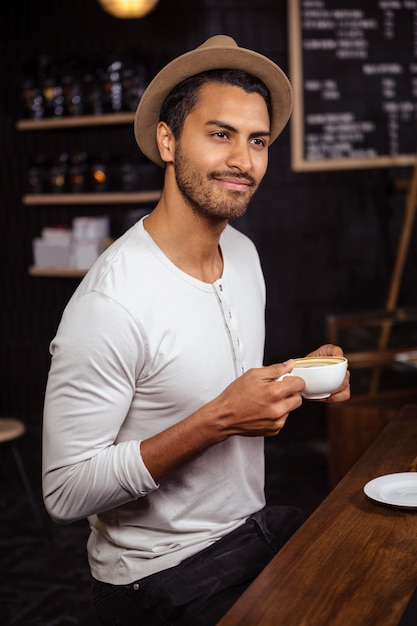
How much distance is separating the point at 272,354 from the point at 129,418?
3.14 m

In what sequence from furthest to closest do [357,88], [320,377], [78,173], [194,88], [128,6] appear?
1. [78,173]
2. [357,88]
3. [128,6]
4. [194,88]
5. [320,377]

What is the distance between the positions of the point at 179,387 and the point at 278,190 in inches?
124

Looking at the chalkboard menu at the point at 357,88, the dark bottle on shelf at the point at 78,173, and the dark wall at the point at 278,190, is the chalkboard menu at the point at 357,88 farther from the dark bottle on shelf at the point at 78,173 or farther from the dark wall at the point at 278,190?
the dark bottle on shelf at the point at 78,173

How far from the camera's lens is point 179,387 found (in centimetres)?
161

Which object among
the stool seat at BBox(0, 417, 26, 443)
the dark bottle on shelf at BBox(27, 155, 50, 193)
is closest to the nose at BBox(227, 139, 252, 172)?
the stool seat at BBox(0, 417, 26, 443)

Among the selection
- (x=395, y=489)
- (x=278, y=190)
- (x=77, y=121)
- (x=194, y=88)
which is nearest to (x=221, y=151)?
(x=194, y=88)

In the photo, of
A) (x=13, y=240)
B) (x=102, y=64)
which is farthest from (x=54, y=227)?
(x=102, y=64)

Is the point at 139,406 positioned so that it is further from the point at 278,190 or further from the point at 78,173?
the point at 78,173

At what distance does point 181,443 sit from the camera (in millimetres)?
1436

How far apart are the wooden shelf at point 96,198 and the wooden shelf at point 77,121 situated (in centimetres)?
39

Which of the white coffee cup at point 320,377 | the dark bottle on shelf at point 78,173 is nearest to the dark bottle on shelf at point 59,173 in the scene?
the dark bottle on shelf at point 78,173

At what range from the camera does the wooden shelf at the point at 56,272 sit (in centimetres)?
479

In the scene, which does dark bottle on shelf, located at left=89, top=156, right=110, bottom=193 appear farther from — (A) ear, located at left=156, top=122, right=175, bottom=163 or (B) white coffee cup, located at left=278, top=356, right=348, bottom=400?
(B) white coffee cup, located at left=278, top=356, right=348, bottom=400

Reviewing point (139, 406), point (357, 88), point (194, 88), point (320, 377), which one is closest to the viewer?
point (320, 377)
